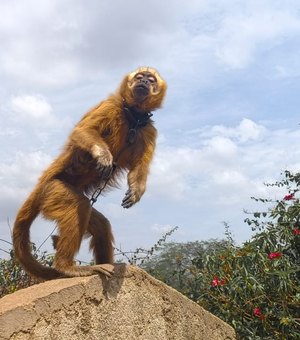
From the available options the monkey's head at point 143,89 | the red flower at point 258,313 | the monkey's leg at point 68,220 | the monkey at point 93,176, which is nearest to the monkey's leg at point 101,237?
the monkey at point 93,176

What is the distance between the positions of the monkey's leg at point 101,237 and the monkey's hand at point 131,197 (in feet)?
1.35

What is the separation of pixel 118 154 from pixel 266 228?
10.3 ft

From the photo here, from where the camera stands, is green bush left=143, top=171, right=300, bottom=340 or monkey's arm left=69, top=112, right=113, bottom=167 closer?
monkey's arm left=69, top=112, right=113, bottom=167

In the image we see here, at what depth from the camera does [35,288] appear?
16.9 ft

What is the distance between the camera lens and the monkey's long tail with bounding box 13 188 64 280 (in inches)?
234

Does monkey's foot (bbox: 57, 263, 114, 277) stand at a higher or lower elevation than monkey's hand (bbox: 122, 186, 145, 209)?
lower

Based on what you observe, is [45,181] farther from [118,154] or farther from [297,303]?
[297,303]

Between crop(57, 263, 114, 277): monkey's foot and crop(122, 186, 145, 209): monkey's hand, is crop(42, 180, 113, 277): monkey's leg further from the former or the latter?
crop(122, 186, 145, 209): monkey's hand

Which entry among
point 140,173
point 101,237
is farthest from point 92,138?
point 101,237

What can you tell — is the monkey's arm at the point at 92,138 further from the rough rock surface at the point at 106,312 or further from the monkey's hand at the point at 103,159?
the rough rock surface at the point at 106,312

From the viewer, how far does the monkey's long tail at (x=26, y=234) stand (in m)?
5.94

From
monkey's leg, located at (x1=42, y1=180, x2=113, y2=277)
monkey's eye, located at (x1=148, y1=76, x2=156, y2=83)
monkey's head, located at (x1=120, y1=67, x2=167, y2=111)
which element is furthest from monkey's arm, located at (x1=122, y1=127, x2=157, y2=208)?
monkey's eye, located at (x1=148, y1=76, x2=156, y2=83)

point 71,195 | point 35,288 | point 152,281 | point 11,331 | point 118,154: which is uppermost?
point 118,154

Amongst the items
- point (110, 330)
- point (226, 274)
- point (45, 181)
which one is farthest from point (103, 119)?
point (226, 274)
